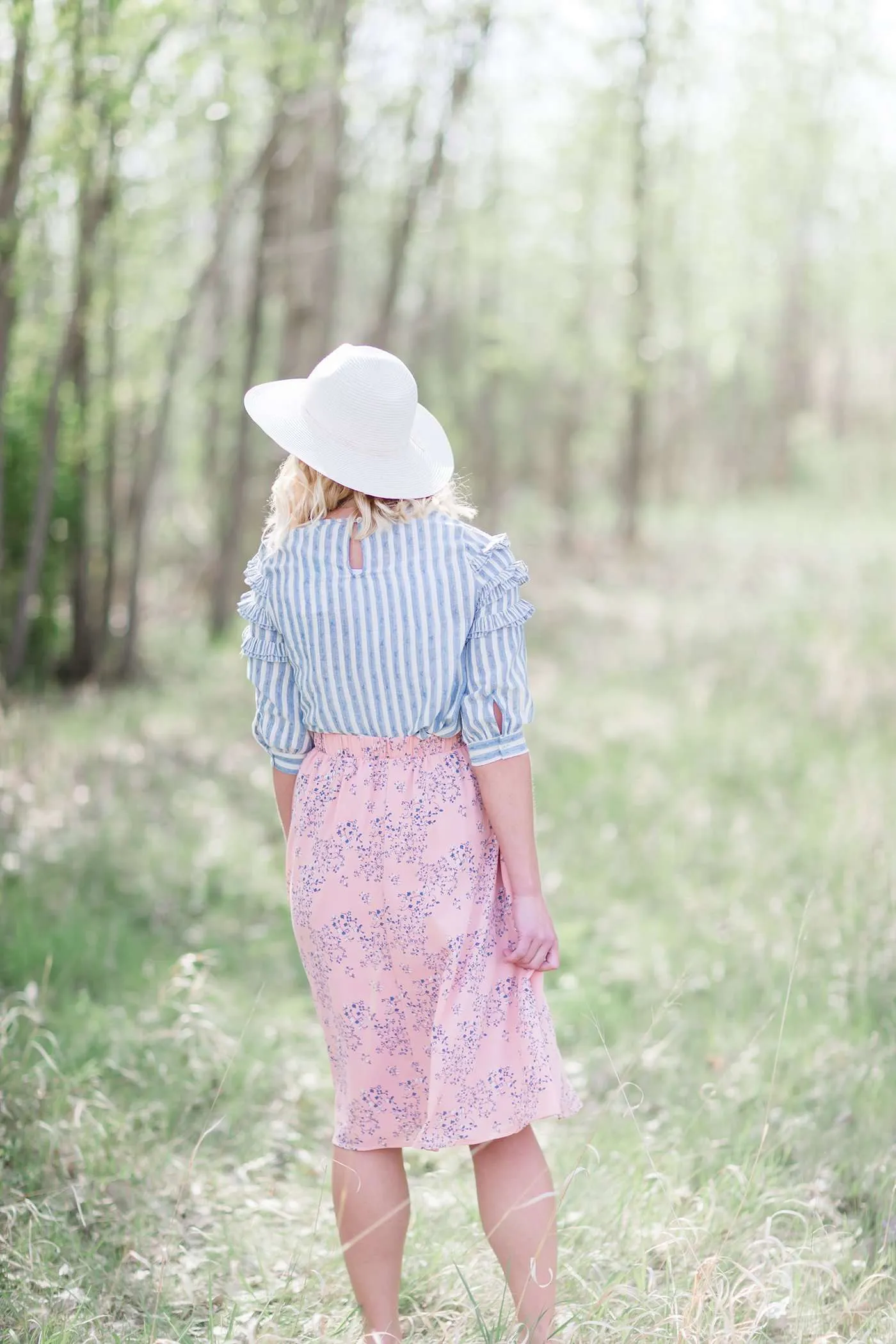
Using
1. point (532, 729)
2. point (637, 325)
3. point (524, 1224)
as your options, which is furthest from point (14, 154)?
point (637, 325)

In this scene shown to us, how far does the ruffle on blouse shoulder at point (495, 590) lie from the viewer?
2.64 meters

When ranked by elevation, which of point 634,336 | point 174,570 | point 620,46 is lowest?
point 174,570

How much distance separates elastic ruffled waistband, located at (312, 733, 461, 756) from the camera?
2.70 metres

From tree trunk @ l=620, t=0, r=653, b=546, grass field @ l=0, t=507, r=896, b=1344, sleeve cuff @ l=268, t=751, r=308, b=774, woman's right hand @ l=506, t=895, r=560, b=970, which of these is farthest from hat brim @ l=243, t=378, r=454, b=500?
tree trunk @ l=620, t=0, r=653, b=546

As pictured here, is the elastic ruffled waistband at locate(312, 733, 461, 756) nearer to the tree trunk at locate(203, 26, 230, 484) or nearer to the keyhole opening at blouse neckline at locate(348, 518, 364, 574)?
the keyhole opening at blouse neckline at locate(348, 518, 364, 574)

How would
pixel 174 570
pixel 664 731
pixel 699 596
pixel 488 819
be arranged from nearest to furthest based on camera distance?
1. pixel 488 819
2. pixel 664 731
3. pixel 699 596
4. pixel 174 570

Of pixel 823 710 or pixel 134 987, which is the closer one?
pixel 134 987

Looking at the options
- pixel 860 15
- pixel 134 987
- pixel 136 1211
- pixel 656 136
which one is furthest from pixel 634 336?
pixel 136 1211

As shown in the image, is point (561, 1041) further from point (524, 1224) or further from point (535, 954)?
point (535, 954)

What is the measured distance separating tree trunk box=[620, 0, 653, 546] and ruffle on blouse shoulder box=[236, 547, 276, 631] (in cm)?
1622

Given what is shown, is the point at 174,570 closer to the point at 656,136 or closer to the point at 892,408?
the point at 656,136

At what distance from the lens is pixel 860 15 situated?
860 inches

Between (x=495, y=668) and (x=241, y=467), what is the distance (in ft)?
36.9

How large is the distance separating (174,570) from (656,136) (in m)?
9.65
